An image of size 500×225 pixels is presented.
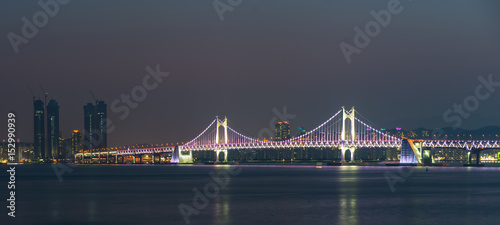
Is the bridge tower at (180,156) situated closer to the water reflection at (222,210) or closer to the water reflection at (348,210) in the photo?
the water reflection at (348,210)

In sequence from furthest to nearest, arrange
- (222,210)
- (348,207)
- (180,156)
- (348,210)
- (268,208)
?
(180,156)
(348,207)
(268,208)
(348,210)
(222,210)

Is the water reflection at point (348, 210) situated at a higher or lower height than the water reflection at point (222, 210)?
lower

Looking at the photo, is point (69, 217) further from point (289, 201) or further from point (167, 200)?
point (289, 201)

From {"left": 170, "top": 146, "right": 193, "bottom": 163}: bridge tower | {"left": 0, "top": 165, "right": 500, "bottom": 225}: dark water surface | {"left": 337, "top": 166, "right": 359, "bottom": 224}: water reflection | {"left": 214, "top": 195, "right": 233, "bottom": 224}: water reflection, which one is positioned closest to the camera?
{"left": 214, "top": 195, "right": 233, "bottom": 224}: water reflection

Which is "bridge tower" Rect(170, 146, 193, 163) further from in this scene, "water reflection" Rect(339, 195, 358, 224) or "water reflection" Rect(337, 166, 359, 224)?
"water reflection" Rect(339, 195, 358, 224)

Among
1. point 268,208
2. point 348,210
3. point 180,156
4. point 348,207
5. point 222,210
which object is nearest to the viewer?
point 222,210

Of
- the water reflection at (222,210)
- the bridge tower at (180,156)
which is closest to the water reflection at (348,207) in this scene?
the water reflection at (222,210)

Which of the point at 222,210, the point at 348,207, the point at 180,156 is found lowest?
the point at 348,207

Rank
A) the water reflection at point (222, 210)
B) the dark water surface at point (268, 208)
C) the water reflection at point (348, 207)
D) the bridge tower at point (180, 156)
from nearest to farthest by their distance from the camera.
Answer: the water reflection at point (222, 210), the dark water surface at point (268, 208), the water reflection at point (348, 207), the bridge tower at point (180, 156)

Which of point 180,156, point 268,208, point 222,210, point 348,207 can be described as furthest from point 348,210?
point 180,156

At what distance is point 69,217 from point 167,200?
10.7m

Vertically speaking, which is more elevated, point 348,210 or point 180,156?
point 180,156

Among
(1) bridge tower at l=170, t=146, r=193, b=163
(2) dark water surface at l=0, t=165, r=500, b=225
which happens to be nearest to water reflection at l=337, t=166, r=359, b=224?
(2) dark water surface at l=0, t=165, r=500, b=225

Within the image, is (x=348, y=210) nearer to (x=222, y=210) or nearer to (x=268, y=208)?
(x=268, y=208)
